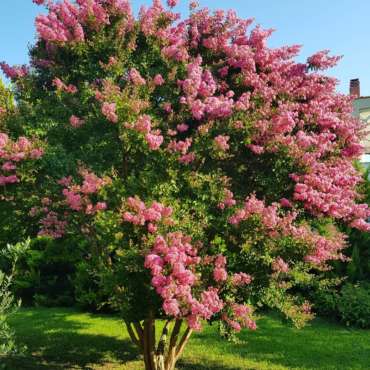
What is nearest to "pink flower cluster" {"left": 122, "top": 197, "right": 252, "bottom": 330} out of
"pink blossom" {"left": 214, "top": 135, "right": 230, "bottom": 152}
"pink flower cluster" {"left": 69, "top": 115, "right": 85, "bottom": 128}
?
"pink blossom" {"left": 214, "top": 135, "right": 230, "bottom": 152}

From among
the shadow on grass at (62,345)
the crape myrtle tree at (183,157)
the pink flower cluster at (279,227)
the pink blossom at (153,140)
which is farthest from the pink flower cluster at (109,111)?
the shadow on grass at (62,345)

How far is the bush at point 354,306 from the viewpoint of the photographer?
44.0 feet

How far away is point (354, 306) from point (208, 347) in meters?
4.89

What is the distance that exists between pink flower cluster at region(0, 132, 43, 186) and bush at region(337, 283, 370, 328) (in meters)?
9.95

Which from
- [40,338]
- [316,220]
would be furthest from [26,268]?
[316,220]

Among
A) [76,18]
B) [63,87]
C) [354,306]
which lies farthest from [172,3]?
[354,306]

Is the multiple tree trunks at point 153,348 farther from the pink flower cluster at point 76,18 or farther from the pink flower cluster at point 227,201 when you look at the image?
the pink flower cluster at point 76,18

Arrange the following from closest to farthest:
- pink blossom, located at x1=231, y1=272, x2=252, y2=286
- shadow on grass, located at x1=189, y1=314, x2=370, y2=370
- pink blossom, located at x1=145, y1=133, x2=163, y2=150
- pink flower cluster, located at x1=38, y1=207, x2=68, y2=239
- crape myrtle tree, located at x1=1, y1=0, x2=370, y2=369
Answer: crape myrtle tree, located at x1=1, y1=0, x2=370, y2=369 → pink blossom, located at x1=145, y1=133, x2=163, y2=150 → pink blossom, located at x1=231, y1=272, x2=252, y2=286 → pink flower cluster, located at x1=38, y1=207, x2=68, y2=239 → shadow on grass, located at x1=189, y1=314, x2=370, y2=370

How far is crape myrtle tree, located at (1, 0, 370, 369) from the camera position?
6.71 meters

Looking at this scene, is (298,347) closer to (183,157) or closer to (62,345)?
(62,345)

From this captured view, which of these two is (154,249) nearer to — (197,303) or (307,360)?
(197,303)

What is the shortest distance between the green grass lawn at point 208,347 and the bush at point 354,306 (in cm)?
Result: 41

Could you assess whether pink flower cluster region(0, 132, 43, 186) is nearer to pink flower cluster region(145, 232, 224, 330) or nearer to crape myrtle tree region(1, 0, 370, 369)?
crape myrtle tree region(1, 0, 370, 369)

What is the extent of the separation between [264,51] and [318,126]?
5.55 feet
